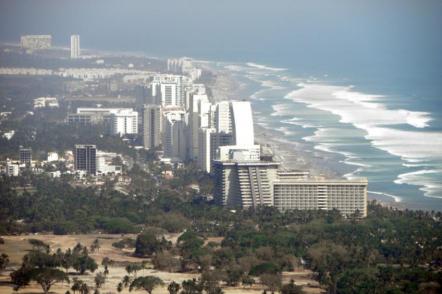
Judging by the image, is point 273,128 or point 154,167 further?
point 273,128

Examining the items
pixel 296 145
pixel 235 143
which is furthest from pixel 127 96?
pixel 235 143

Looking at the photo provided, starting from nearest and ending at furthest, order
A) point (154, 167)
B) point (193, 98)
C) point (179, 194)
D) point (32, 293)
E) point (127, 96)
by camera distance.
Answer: point (32, 293)
point (179, 194)
point (154, 167)
point (193, 98)
point (127, 96)

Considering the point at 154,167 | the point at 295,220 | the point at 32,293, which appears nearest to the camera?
the point at 32,293

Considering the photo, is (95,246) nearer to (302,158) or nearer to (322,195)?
(322,195)

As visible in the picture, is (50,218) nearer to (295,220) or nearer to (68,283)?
(295,220)

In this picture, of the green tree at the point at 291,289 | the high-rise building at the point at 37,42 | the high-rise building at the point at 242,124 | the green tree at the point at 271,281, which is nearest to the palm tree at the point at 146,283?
the green tree at the point at 271,281

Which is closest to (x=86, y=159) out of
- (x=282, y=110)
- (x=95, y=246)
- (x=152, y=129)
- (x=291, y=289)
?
(x=152, y=129)

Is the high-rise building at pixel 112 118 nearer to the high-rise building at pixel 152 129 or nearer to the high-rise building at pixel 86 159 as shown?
the high-rise building at pixel 152 129
